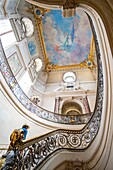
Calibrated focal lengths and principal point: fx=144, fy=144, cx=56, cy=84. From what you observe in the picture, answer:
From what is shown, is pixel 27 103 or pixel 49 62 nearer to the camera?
pixel 27 103

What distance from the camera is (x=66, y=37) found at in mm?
13875

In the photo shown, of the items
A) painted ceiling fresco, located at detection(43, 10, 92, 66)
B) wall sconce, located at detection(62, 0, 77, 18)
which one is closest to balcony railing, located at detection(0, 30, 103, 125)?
wall sconce, located at detection(62, 0, 77, 18)

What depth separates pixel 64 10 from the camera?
3695mm

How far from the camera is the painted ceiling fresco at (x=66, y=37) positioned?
12891 millimetres

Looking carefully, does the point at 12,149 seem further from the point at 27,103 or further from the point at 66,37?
the point at 66,37

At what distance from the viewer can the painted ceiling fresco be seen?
1289 cm

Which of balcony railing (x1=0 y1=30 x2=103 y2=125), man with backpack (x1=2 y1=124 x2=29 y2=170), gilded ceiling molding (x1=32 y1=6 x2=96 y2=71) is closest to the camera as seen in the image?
man with backpack (x1=2 y1=124 x2=29 y2=170)

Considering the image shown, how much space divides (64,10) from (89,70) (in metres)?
11.2

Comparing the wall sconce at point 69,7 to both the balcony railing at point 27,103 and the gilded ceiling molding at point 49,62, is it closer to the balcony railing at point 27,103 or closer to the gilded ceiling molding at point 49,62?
the balcony railing at point 27,103

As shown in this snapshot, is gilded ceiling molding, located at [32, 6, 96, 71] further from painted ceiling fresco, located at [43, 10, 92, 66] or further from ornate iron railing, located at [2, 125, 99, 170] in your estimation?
ornate iron railing, located at [2, 125, 99, 170]

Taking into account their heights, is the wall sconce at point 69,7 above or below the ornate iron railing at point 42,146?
above

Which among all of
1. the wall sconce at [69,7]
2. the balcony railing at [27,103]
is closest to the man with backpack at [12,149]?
the wall sconce at [69,7]

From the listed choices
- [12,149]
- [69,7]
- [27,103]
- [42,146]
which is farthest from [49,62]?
[12,149]

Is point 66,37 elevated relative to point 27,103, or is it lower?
elevated
